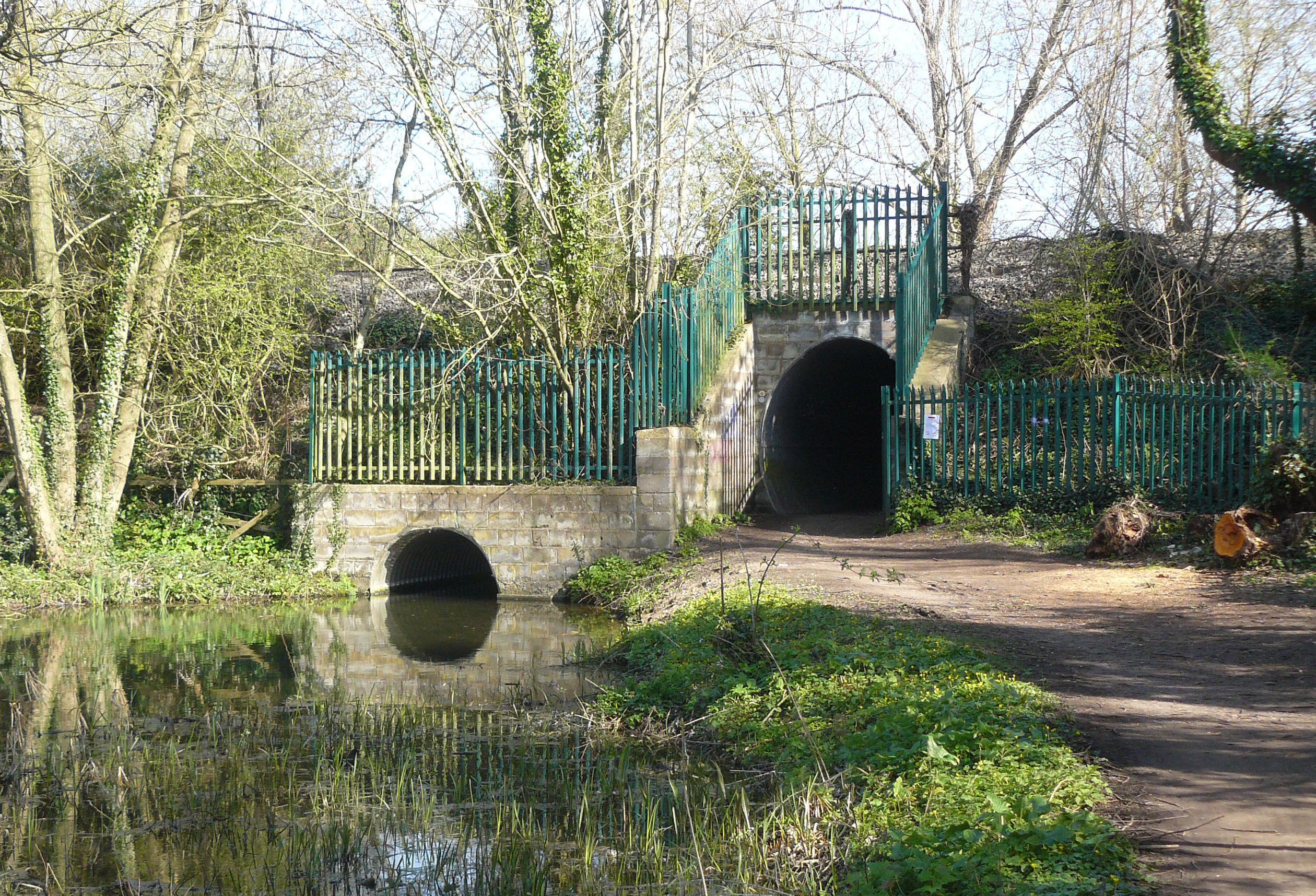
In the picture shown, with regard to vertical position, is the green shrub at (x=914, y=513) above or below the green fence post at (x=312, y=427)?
below

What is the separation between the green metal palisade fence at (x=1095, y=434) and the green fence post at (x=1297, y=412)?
0.04ft

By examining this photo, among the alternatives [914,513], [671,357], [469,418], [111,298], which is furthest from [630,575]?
[111,298]

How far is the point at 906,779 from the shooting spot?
5191 mm


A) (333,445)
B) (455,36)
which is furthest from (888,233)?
(333,445)

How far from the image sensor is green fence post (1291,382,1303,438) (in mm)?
12148

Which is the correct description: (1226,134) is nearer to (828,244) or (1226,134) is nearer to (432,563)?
(828,244)

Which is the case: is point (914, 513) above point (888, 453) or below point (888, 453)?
below

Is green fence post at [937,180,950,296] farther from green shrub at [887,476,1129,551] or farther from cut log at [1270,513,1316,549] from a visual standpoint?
cut log at [1270,513,1316,549]

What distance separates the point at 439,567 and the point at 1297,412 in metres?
11.5

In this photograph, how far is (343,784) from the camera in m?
6.00

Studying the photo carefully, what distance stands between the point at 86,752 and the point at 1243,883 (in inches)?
247

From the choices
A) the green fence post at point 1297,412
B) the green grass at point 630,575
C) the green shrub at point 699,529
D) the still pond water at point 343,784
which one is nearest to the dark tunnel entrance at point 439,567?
the green grass at point 630,575

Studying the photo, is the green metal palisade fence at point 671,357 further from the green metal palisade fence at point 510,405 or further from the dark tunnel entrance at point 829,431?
the dark tunnel entrance at point 829,431

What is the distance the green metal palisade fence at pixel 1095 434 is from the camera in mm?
12797
